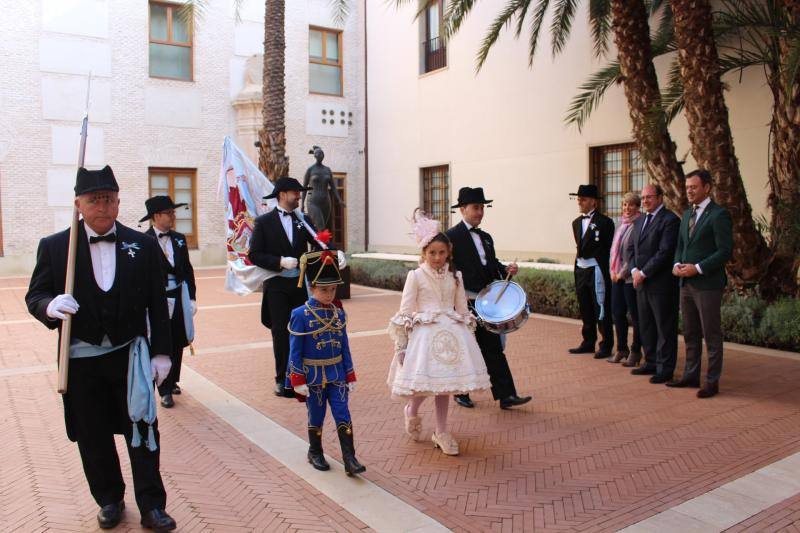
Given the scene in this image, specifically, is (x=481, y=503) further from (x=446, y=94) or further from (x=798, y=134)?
(x=446, y=94)

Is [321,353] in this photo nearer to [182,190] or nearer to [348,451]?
[348,451]

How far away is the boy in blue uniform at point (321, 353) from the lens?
448cm

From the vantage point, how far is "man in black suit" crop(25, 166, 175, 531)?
3613 mm

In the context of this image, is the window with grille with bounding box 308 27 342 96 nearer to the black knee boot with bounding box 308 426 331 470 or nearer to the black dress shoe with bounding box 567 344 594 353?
the black dress shoe with bounding box 567 344 594 353

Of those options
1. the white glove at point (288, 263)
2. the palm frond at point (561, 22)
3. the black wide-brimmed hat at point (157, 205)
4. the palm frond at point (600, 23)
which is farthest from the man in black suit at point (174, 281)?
the palm frond at point (561, 22)

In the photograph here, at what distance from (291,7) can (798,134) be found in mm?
17999

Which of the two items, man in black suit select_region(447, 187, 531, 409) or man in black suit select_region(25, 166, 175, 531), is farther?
man in black suit select_region(447, 187, 531, 409)

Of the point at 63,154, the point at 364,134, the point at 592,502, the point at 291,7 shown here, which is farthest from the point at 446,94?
the point at 592,502

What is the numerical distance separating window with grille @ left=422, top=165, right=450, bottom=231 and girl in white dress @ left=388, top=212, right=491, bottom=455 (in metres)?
15.1

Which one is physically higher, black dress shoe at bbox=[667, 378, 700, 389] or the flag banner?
the flag banner

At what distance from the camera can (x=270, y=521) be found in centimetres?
389

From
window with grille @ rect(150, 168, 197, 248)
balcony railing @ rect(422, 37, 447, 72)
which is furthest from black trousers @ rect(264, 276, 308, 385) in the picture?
window with grille @ rect(150, 168, 197, 248)

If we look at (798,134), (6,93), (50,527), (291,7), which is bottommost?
(50,527)

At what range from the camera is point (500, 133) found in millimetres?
18094
